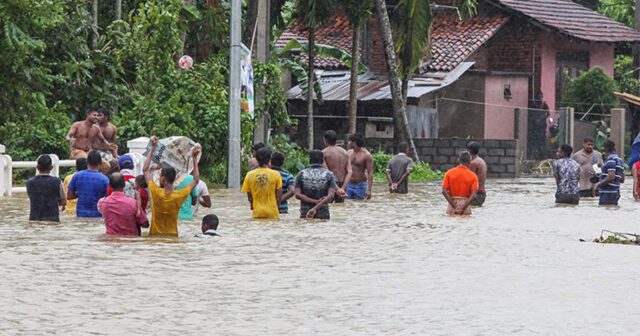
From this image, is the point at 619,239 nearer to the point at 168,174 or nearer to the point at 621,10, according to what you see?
the point at 168,174

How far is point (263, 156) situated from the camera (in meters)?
21.1

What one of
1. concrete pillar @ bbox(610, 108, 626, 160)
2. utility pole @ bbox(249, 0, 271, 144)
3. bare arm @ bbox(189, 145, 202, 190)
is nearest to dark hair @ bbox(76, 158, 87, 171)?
bare arm @ bbox(189, 145, 202, 190)

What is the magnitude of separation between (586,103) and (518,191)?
56.7 ft

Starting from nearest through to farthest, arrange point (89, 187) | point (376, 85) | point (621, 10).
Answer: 1. point (89, 187)
2. point (376, 85)
3. point (621, 10)

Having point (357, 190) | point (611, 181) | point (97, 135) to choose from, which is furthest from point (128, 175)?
point (611, 181)

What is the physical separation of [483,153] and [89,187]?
25314 mm

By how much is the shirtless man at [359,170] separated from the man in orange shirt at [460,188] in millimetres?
3368

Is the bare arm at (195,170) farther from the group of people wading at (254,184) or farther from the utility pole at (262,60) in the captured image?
the utility pole at (262,60)

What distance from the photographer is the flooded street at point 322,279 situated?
1149cm

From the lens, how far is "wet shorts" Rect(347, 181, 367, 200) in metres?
27.8

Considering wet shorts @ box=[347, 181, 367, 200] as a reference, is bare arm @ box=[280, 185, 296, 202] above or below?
above

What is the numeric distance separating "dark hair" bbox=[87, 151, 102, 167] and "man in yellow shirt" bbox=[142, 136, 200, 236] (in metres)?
2.08

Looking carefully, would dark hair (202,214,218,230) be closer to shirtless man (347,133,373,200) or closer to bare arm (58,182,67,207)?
bare arm (58,182,67,207)

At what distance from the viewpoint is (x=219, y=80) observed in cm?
3491
